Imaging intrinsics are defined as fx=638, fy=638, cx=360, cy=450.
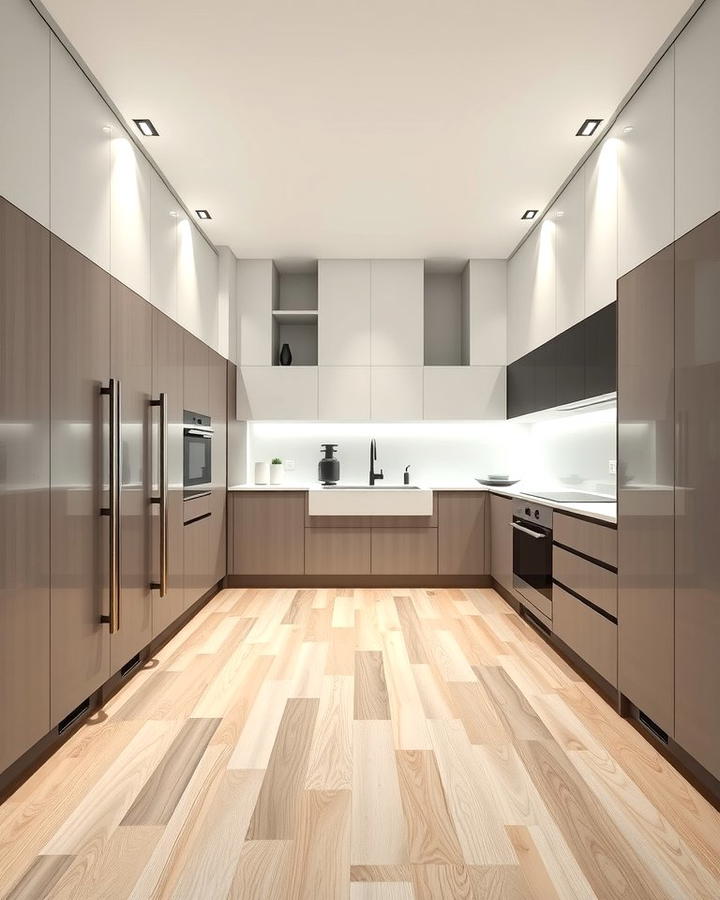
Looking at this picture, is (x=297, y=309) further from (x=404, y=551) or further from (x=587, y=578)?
(x=587, y=578)

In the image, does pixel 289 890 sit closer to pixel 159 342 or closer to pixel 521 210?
pixel 159 342

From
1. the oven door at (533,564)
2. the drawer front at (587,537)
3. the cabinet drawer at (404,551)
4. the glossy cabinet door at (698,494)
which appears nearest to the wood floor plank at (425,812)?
the glossy cabinet door at (698,494)

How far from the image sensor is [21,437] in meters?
2.06

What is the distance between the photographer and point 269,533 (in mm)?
5242

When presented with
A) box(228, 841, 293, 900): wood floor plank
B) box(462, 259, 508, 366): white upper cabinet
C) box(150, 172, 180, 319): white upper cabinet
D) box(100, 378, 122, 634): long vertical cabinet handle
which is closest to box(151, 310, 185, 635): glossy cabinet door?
box(150, 172, 180, 319): white upper cabinet

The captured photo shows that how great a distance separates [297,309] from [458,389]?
1.72m

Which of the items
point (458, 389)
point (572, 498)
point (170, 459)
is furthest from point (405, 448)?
point (170, 459)

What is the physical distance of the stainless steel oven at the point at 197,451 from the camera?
4.02 m

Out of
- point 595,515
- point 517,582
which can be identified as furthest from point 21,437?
point 517,582

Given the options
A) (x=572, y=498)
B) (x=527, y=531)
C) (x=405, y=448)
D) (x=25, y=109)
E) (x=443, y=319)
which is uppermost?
(x=443, y=319)

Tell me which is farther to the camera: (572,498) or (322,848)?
(572,498)

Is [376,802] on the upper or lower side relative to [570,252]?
lower

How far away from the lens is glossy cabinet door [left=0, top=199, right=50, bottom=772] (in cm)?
197

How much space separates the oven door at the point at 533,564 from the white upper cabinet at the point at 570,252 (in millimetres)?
1286
